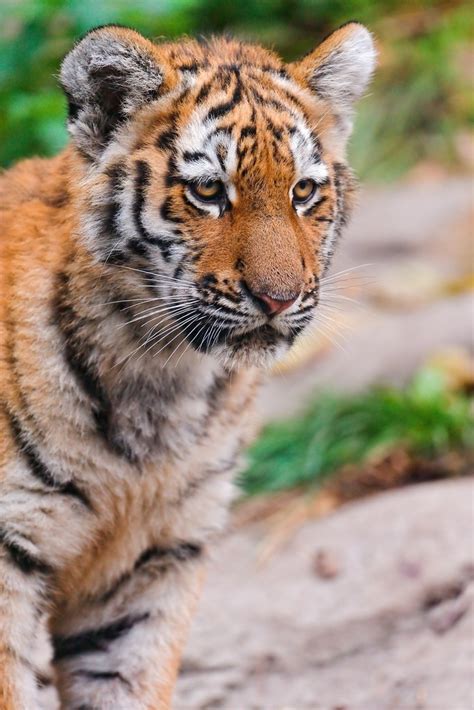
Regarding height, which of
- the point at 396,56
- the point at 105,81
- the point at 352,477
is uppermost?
the point at 396,56

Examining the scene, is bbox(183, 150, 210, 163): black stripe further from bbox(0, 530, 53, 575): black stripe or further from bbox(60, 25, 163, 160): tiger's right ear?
bbox(0, 530, 53, 575): black stripe

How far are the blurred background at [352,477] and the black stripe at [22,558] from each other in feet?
3.18

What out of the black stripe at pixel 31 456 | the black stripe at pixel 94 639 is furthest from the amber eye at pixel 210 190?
the black stripe at pixel 94 639

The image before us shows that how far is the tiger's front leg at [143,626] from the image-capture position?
3.50 meters

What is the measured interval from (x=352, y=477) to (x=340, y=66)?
8.96ft

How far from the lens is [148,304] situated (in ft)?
10.4

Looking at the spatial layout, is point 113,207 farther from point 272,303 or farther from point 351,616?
point 351,616

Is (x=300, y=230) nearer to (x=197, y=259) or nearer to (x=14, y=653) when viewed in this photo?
(x=197, y=259)

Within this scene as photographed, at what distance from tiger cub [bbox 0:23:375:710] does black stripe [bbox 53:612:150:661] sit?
0.02 metres

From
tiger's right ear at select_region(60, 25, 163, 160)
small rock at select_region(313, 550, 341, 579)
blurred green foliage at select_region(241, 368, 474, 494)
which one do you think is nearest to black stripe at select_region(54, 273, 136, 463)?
tiger's right ear at select_region(60, 25, 163, 160)

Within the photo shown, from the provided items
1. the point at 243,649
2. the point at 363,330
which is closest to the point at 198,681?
the point at 243,649

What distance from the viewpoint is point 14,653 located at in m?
3.14

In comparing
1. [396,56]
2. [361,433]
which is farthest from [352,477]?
[396,56]

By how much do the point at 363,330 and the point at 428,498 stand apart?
2.05 meters
